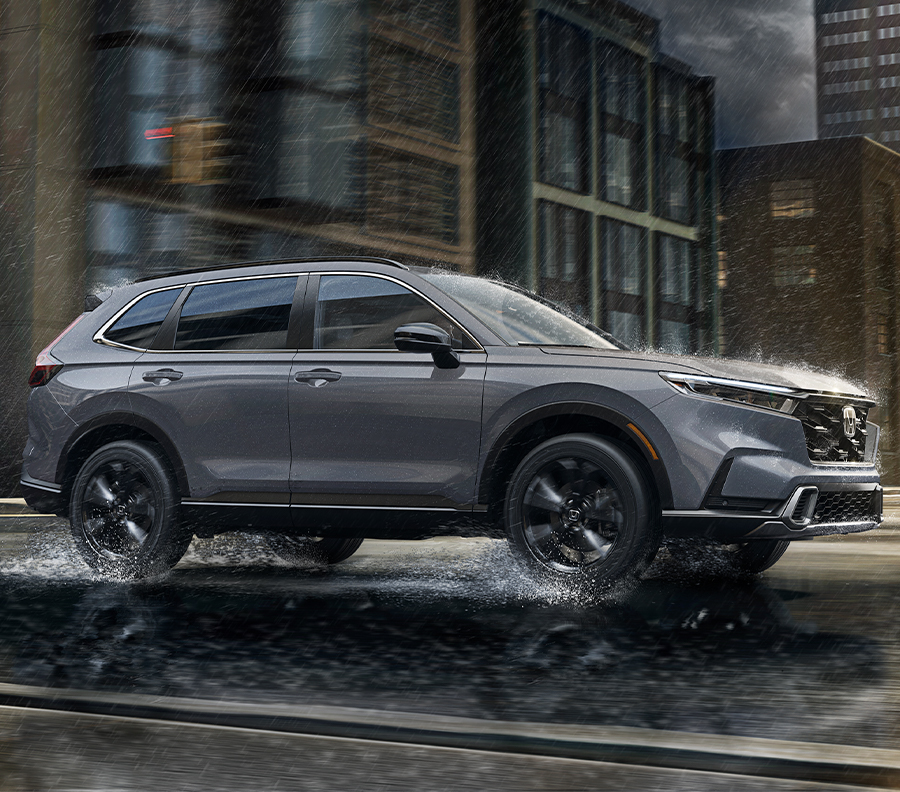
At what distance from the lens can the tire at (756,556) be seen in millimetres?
7582

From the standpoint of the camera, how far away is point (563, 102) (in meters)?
41.9

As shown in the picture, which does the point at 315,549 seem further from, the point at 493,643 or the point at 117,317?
the point at 493,643

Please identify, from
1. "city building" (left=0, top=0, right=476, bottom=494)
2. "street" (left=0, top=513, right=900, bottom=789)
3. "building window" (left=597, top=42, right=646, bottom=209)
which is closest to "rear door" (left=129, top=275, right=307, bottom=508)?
"street" (left=0, top=513, right=900, bottom=789)

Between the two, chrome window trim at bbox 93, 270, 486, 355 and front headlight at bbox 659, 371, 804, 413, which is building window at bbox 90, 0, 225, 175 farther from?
front headlight at bbox 659, 371, 804, 413

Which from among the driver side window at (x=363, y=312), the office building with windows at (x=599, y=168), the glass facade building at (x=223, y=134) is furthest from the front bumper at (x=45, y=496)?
the office building with windows at (x=599, y=168)

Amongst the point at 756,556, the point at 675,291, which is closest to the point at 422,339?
the point at 756,556

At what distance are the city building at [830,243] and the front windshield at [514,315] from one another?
6625 cm

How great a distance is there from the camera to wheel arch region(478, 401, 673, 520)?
6.18 m

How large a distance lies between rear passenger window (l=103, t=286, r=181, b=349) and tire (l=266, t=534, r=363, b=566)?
1.76 meters

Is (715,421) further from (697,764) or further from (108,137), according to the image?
(108,137)

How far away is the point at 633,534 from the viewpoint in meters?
6.11

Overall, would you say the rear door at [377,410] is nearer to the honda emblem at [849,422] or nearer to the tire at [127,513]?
the tire at [127,513]

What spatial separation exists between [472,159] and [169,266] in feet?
43.3

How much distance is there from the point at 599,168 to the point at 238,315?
127ft
